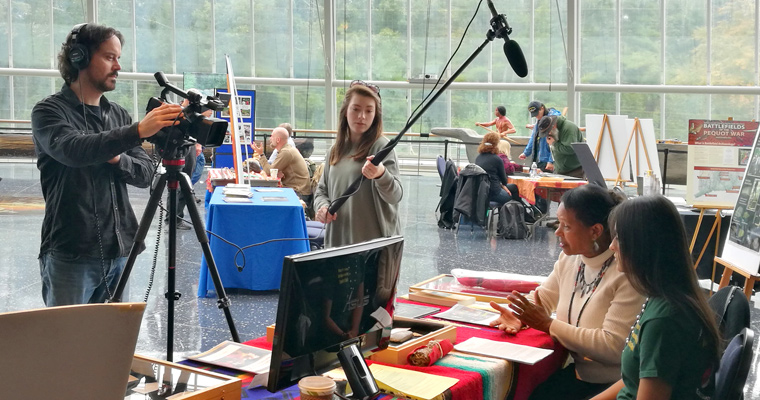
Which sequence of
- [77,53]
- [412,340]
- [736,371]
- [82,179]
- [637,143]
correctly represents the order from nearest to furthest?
[736,371]
[412,340]
[77,53]
[82,179]
[637,143]

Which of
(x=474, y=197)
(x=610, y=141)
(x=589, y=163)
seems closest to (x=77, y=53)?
(x=589, y=163)

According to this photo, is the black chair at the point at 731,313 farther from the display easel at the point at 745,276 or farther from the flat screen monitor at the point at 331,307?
the display easel at the point at 745,276

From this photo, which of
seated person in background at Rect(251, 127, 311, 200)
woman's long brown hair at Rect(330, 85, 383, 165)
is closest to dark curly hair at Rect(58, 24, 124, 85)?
woman's long brown hair at Rect(330, 85, 383, 165)

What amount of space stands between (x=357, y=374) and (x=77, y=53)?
1.49 metres

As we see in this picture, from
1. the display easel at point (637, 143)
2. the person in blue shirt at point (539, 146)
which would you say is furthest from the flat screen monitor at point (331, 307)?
the person in blue shirt at point (539, 146)

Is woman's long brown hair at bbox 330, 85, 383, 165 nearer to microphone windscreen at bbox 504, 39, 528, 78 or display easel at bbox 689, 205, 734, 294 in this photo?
microphone windscreen at bbox 504, 39, 528, 78

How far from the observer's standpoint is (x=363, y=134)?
11.4 feet

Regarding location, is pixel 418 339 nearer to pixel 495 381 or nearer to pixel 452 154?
pixel 495 381

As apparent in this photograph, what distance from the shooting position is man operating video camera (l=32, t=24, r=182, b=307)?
8.60 ft

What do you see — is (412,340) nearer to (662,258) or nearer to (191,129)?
(662,258)

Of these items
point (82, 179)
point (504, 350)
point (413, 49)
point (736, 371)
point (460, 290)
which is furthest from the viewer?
point (413, 49)

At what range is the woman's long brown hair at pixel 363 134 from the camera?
11.1 feet

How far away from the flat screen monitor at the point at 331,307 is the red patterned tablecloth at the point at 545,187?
6.98 metres

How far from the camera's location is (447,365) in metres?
2.15
